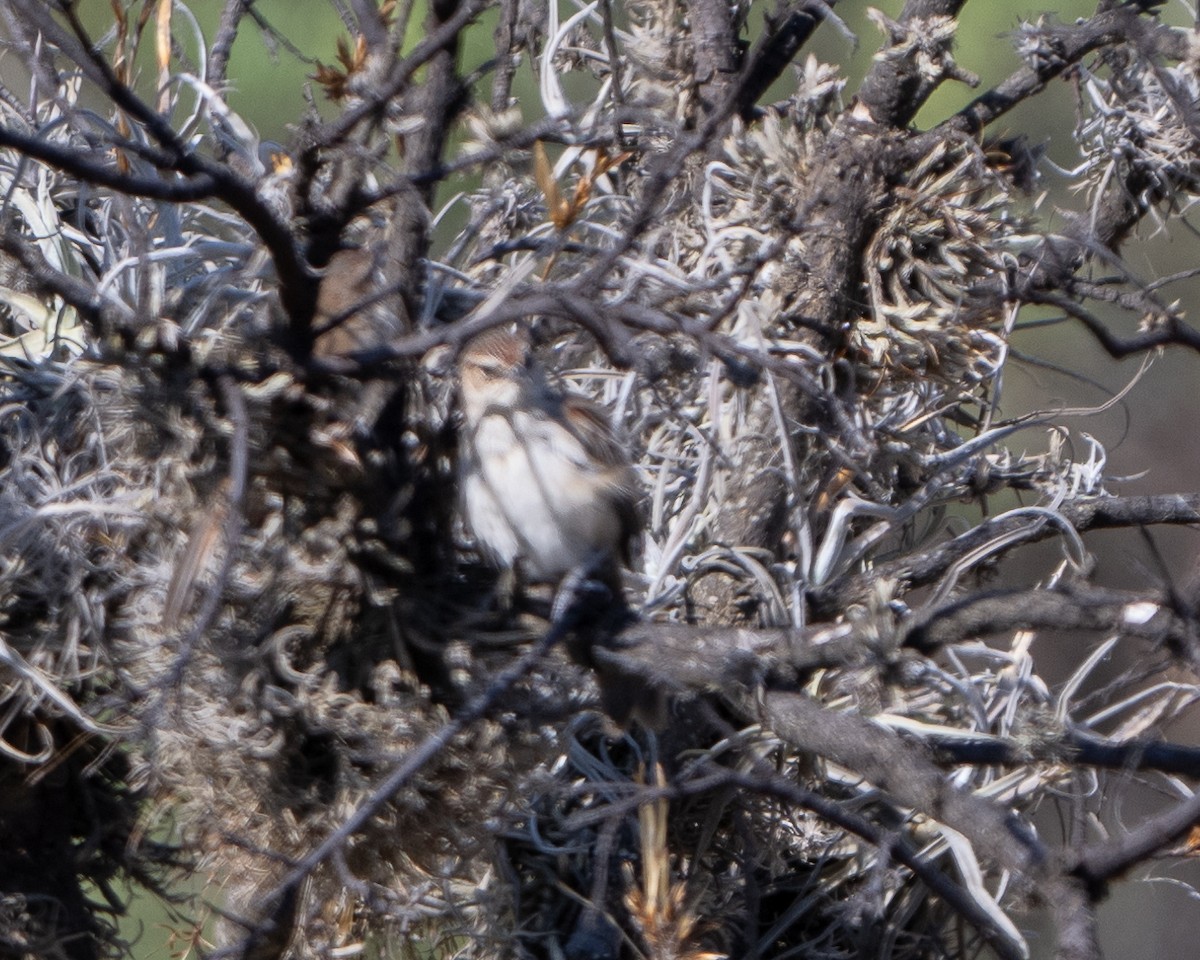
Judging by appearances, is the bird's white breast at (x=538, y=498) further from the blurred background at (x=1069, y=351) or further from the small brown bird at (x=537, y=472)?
the blurred background at (x=1069, y=351)

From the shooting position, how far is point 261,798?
1458mm

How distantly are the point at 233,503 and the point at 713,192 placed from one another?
113cm

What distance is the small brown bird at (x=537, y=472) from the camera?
63.1 inches

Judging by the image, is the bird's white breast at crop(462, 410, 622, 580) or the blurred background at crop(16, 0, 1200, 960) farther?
the blurred background at crop(16, 0, 1200, 960)

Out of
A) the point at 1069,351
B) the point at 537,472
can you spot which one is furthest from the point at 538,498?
the point at 1069,351

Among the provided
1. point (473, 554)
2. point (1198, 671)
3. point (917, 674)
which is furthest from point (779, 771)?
point (1198, 671)

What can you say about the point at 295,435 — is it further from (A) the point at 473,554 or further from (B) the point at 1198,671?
(B) the point at 1198,671

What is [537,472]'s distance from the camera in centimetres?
176

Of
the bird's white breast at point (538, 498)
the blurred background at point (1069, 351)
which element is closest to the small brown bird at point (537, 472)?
the bird's white breast at point (538, 498)

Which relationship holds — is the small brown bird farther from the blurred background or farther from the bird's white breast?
the blurred background

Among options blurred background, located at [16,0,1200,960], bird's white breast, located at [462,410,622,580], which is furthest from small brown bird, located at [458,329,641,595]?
blurred background, located at [16,0,1200,960]

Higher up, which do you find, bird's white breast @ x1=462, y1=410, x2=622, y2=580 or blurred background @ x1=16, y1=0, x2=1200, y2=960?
blurred background @ x1=16, y1=0, x2=1200, y2=960

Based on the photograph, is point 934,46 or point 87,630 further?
point 934,46

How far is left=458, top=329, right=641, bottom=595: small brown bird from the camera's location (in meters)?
1.60
